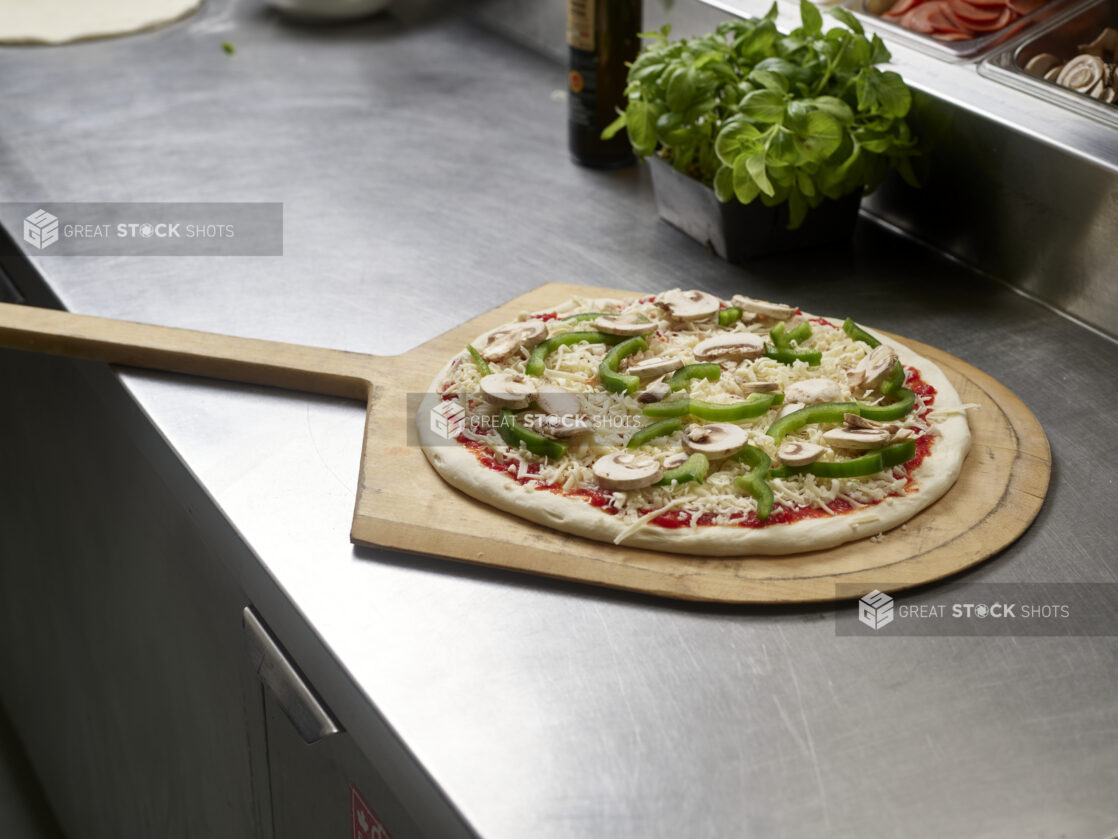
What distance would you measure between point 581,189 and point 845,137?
52 centimetres

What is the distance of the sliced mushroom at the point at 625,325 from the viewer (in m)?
1.28

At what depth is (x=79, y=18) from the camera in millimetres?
2568

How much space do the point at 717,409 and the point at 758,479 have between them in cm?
12

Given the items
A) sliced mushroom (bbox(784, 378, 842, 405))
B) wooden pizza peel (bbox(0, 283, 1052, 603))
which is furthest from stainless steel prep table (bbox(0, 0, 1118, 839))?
sliced mushroom (bbox(784, 378, 842, 405))

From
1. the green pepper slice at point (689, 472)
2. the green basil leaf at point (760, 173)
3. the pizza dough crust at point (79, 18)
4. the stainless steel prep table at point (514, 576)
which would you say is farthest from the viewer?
the pizza dough crust at point (79, 18)

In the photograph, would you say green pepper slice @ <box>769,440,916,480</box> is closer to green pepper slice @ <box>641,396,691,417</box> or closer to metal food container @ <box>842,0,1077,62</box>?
green pepper slice @ <box>641,396,691,417</box>

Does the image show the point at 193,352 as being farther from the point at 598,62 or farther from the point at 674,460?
the point at 598,62

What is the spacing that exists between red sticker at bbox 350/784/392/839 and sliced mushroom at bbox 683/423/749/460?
17.7 inches

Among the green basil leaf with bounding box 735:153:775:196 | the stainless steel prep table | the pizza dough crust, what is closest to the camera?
the stainless steel prep table

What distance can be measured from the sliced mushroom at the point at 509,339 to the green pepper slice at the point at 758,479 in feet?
0.98

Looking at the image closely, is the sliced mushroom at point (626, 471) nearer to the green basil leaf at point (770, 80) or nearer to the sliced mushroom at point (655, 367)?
the sliced mushroom at point (655, 367)

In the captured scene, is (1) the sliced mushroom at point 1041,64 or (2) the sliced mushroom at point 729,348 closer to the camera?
(2) the sliced mushroom at point 729,348

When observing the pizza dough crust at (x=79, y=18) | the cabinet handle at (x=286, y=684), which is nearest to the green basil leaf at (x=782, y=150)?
the cabinet handle at (x=286, y=684)

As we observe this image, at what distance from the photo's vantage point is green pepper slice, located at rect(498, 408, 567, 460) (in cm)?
111
